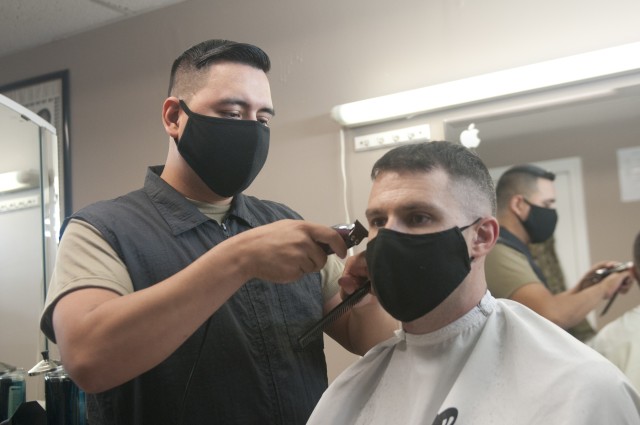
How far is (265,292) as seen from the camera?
1543 millimetres

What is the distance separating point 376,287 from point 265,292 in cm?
37

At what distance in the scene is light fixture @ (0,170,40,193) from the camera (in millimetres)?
2375

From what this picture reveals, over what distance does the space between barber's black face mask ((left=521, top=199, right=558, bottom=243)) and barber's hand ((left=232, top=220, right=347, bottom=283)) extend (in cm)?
115

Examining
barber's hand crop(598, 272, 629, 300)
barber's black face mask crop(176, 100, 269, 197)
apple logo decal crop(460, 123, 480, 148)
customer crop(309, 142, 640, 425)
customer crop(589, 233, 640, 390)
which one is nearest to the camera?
customer crop(309, 142, 640, 425)

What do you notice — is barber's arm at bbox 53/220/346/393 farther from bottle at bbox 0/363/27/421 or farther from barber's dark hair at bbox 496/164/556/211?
barber's dark hair at bbox 496/164/556/211

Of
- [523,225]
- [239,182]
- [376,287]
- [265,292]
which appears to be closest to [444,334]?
[376,287]

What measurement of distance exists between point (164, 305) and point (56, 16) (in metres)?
2.66

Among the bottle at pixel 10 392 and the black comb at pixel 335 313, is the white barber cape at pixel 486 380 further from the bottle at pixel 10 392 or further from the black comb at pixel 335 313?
the bottle at pixel 10 392

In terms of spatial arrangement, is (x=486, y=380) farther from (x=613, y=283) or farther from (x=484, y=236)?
(x=613, y=283)

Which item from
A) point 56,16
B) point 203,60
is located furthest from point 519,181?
point 56,16

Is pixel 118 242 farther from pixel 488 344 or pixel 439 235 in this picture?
pixel 488 344

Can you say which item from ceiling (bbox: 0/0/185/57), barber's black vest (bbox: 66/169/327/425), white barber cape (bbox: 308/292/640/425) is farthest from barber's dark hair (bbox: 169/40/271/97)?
ceiling (bbox: 0/0/185/57)

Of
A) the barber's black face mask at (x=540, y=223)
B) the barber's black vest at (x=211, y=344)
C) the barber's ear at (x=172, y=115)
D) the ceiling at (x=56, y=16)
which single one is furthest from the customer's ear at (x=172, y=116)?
the ceiling at (x=56, y=16)

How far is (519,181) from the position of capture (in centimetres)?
219
